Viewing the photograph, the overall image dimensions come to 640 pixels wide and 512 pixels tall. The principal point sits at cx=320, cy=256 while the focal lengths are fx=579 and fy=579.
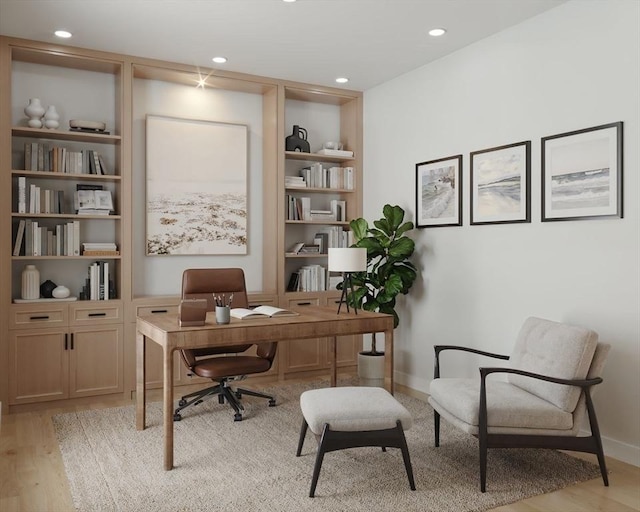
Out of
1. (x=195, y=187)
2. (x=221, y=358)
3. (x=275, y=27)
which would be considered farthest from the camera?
(x=195, y=187)

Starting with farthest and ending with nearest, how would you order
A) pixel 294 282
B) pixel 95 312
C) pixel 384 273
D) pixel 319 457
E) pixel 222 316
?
pixel 294 282, pixel 384 273, pixel 95 312, pixel 222 316, pixel 319 457

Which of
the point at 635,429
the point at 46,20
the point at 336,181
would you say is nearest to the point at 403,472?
the point at 635,429

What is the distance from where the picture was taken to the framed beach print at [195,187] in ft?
17.0

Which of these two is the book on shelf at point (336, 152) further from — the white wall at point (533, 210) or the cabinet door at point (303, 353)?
the cabinet door at point (303, 353)

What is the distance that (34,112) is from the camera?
457 centimetres

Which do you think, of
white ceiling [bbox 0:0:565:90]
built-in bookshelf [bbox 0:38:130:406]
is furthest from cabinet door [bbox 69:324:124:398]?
white ceiling [bbox 0:0:565:90]

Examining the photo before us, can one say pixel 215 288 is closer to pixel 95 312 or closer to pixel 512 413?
pixel 95 312

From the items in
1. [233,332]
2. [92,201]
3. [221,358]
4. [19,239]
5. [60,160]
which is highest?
[60,160]

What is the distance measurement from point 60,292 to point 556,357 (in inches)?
145

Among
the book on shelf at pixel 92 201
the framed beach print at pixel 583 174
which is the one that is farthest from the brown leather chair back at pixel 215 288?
the framed beach print at pixel 583 174

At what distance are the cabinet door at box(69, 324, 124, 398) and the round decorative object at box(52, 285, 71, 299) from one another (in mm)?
297

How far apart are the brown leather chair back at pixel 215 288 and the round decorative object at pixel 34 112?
5.49 ft

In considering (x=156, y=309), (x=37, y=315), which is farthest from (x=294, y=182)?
(x=37, y=315)

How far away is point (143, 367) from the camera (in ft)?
12.9
